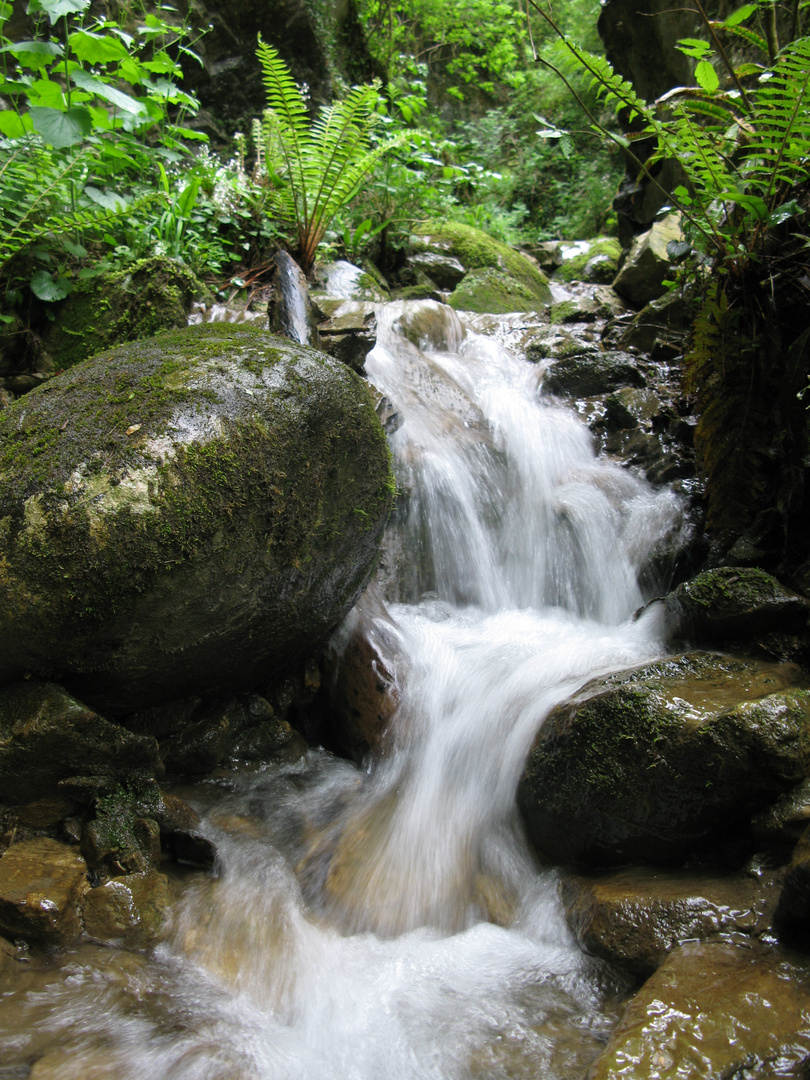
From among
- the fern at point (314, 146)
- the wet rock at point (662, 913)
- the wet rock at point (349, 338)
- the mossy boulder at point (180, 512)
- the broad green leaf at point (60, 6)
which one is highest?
Answer: the fern at point (314, 146)

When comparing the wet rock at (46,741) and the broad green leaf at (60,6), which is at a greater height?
the broad green leaf at (60,6)

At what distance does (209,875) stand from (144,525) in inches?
52.3

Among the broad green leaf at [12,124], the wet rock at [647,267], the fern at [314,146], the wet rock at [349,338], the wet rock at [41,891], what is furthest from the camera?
the wet rock at [647,267]

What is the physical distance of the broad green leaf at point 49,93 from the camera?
2.96 m

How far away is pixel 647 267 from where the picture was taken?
7.41m

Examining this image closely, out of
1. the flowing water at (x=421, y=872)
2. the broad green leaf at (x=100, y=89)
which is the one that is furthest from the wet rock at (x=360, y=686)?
the broad green leaf at (x=100, y=89)

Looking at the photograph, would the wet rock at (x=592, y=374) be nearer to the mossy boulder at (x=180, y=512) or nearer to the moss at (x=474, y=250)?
the moss at (x=474, y=250)

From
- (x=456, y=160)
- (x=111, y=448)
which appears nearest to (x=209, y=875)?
(x=111, y=448)

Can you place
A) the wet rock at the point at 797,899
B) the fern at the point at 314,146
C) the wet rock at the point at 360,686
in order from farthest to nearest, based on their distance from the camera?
the fern at the point at 314,146
the wet rock at the point at 360,686
the wet rock at the point at 797,899

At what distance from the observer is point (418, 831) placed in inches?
105

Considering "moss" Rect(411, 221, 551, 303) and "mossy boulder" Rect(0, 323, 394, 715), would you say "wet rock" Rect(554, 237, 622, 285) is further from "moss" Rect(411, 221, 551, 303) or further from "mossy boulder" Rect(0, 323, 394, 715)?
"mossy boulder" Rect(0, 323, 394, 715)

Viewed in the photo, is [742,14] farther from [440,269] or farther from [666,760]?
[440,269]

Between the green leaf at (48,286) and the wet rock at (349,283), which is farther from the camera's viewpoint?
the wet rock at (349,283)

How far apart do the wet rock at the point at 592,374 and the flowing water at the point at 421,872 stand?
4.24 ft
